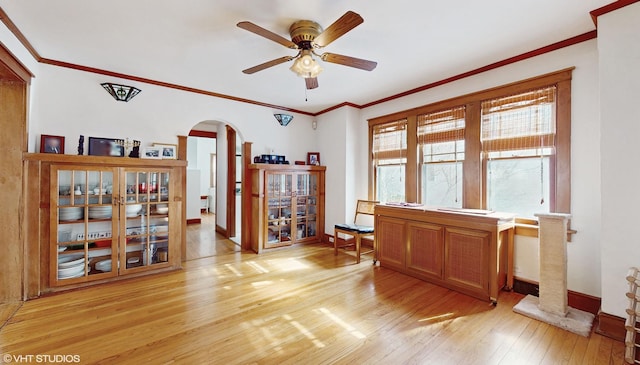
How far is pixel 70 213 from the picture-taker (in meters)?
3.01

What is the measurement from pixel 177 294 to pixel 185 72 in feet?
8.96

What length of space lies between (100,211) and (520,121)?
200 inches

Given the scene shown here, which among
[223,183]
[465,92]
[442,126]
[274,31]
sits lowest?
[223,183]

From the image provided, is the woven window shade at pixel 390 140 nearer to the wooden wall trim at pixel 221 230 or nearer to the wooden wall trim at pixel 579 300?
the wooden wall trim at pixel 579 300

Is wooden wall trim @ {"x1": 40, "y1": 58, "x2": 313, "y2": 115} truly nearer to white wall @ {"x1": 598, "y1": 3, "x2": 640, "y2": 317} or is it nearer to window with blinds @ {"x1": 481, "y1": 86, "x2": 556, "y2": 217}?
window with blinds @ {"x1": 481, "y1": 86, "x2": 556, "y2": 217}

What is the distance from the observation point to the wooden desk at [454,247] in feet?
8.89

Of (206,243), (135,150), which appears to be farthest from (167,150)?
(206,243)

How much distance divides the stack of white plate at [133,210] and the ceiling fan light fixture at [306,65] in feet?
8.91

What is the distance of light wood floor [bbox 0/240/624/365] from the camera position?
6.25ft

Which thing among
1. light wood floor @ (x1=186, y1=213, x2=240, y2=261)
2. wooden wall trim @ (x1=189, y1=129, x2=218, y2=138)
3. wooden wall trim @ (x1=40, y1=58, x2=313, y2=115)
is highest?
wooden wall trim @ (x1=40, y1=58, x2=313, y2=115)

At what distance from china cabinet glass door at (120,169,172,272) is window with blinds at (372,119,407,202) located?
11.0 ft

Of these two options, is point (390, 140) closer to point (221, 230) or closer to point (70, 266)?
point (221, 230)

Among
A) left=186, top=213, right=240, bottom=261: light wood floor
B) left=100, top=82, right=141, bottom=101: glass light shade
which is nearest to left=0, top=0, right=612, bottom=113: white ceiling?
left=100, top=82, right=141, bottom=101: glass light shade

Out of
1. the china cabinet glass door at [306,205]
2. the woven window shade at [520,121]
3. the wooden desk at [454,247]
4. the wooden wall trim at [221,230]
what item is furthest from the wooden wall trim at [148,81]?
the woven window shade at [520,121]
